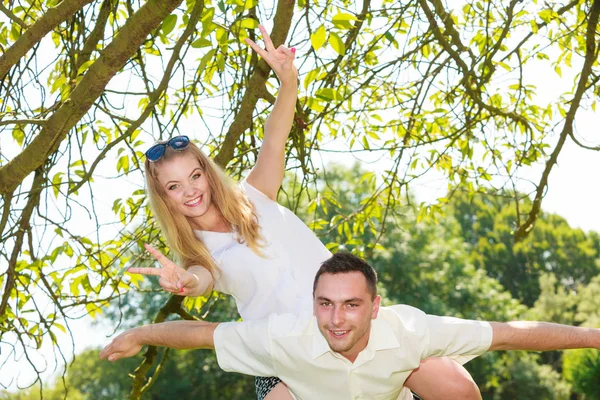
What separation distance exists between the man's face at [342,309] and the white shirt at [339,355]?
65mm

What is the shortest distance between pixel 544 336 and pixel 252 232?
37.4 inches

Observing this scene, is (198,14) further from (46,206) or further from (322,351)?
(322,351)

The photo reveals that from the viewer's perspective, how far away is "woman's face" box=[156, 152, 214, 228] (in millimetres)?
2775

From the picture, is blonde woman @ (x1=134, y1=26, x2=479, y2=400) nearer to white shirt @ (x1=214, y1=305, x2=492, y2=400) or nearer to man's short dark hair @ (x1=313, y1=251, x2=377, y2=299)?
white shirt @ (x1=214, y1=305, x2=492, y2=400)

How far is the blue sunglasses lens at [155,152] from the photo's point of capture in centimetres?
280

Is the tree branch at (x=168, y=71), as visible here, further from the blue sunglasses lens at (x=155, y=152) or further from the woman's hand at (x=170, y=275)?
the woman's hand at (x=170, y=275)

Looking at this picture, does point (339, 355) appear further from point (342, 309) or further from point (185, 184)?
point (185, 184)

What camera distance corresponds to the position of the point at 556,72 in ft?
17.4

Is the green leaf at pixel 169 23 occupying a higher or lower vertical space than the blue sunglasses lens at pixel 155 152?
higher

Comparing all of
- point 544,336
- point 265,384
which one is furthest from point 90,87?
point 544,336

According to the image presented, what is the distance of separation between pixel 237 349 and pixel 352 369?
0.35 m

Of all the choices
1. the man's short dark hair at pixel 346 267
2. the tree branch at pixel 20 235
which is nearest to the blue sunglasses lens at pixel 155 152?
the man's short dark hair at pixel 346 267

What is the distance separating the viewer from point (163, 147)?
282 cm

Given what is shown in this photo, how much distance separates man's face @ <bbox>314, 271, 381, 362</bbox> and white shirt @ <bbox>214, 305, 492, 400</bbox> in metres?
0.06
